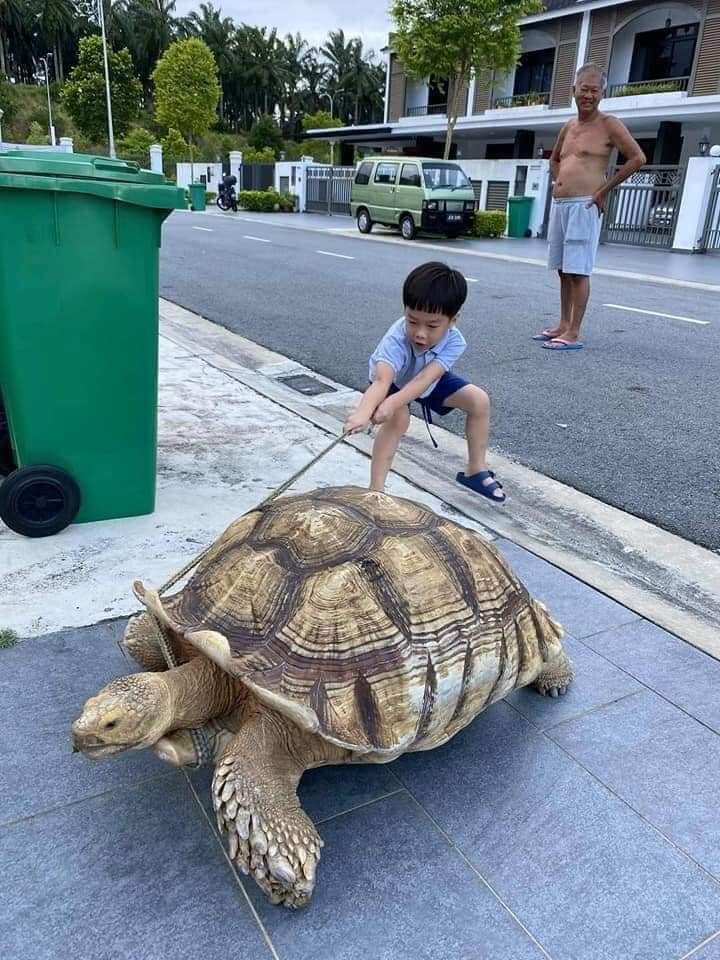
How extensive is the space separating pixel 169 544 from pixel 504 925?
1.97m

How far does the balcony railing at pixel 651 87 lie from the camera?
2961 cm

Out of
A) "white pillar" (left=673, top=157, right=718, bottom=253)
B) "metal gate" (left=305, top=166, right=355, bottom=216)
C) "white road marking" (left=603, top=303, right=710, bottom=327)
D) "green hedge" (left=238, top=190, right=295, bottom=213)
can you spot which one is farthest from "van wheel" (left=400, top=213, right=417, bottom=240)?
"green hedge" (left=238, top=190, right=295, bottom=213)

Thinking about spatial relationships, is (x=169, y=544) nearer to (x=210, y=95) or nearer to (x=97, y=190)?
(x=97, y=190)

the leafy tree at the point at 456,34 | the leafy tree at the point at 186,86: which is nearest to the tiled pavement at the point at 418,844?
the leafy tree at the point at 456,34

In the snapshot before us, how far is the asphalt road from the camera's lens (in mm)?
4195

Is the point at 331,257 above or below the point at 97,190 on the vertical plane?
below

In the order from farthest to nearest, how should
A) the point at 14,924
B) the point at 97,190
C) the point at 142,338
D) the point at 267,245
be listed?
the point at 267,245, the point at 142,338, the point at 97,190, the point at 14,924

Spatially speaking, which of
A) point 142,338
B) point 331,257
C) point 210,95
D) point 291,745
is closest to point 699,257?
point 331,257

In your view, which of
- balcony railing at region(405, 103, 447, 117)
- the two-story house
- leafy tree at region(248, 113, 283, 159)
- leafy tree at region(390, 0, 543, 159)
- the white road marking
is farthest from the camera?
leafy tree at region(248, 113, 283, 159)

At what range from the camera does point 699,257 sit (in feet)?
57.6

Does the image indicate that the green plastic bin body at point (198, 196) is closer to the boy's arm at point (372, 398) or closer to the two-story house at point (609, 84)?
the two-story house at point (609, 84)

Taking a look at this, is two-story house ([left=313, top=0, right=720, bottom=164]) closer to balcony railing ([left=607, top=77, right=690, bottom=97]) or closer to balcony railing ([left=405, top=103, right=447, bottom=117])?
balcony railing ([left=607, top=77, right=690, bottom=97])

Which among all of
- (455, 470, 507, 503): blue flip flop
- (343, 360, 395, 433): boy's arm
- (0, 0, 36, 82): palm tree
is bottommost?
(455, 470, 507, 503): blue flip flop

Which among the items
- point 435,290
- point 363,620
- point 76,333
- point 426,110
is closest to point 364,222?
point 435,290
